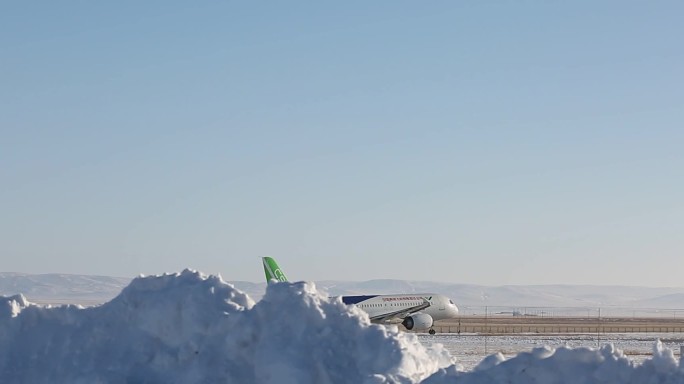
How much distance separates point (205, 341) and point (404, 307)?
56.4m

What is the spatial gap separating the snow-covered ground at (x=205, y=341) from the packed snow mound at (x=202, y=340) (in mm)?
16

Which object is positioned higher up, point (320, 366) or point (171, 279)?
point (171, 279)

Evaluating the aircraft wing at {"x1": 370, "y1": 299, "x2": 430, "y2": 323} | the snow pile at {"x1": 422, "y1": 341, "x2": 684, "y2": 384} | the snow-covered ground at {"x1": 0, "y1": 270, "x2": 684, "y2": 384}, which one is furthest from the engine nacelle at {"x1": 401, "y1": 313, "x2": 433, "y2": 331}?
the snow pile at {"x1": 422, "y1": 341, "x2": 684, "y2": 384}

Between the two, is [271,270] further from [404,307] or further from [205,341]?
[205,341]

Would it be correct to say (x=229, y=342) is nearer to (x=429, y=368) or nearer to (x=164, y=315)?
(x=164, y=315)

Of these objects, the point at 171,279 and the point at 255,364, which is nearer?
the point at 255,364

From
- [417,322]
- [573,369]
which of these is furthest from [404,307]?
[573,369]

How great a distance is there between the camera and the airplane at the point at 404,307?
6625cm

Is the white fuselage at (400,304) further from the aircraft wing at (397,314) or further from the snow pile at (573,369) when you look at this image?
the snow pile at (573,369)

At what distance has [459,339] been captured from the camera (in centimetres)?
5903

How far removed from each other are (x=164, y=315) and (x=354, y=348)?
9.74 ft

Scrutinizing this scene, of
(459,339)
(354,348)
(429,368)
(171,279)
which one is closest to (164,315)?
(171,279)

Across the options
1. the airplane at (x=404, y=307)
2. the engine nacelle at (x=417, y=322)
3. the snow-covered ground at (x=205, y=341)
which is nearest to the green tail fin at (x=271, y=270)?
the airplane at (x=404, y=307)

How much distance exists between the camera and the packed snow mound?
14.7 meters
